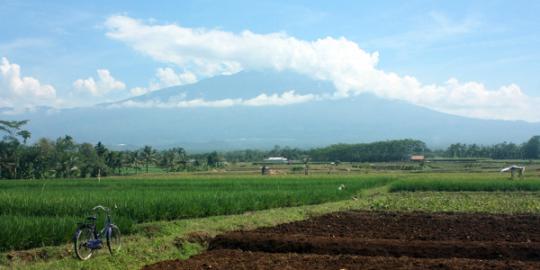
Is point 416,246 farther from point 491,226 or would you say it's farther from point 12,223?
point 12,223

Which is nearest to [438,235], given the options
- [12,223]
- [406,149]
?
[12,223]

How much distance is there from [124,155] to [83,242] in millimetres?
60311

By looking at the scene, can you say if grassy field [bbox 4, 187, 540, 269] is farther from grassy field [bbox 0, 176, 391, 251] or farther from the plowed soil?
the plowed soil

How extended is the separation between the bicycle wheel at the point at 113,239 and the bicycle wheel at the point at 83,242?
1.10 feet

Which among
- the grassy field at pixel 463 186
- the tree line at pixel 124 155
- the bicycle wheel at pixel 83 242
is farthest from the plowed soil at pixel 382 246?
the tree line at pixel 124 155

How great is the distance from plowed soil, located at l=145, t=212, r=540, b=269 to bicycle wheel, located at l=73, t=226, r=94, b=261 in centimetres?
133

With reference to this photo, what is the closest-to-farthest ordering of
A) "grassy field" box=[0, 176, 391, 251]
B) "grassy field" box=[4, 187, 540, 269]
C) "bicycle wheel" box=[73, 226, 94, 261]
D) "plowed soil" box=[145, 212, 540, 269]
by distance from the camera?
"plowed soil" box=[145, 212, 540, 269] < "bicycle wheel" box=[73, 226, 94, 261] < "grassy field" box=[4, 187, 540, 269] < "grassy field" box=[0, 176, 391, 251]

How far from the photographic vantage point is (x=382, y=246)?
1202 centimetres

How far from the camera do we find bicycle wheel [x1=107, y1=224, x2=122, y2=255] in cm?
1125

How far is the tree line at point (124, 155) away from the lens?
50828 mm

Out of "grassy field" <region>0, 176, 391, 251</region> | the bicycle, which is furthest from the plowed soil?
"grassy field" <region>0, 176, 391, 251</region>

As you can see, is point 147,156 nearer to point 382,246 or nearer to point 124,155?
point 124,155

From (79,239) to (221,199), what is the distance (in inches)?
361

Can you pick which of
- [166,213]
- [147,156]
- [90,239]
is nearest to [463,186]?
[166,213]
